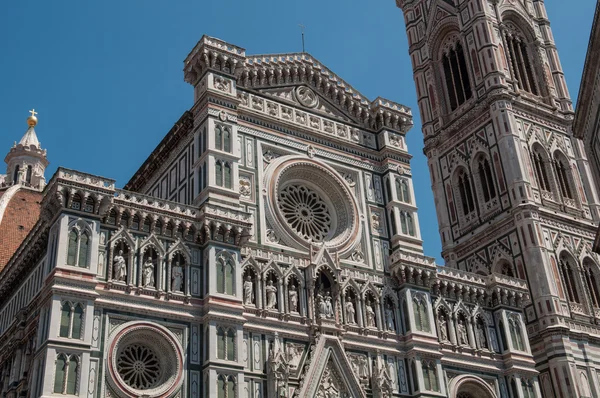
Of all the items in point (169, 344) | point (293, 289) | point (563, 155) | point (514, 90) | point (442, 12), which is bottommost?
point (169, 344)

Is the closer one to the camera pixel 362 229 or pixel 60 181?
pixel 60 181

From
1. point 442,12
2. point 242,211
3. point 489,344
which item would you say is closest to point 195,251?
point 242,211

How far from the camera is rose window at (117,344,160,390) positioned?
22.1m

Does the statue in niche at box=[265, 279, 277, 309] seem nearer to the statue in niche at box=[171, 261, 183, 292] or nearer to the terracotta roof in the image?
the statue in niche at box=[171, 261, 183, 292]

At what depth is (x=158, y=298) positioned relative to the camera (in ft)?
76.1

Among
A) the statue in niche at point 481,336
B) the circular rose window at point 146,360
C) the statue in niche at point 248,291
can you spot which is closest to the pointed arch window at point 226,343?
the circular rose window at point 146,360

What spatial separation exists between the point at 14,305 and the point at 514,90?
26287 mm

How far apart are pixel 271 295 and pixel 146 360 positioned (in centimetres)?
485

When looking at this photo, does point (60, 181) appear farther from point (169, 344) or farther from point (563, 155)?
point (563, 155)

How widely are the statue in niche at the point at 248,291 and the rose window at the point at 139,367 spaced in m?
3.61

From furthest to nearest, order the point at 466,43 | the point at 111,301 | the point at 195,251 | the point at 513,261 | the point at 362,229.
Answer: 1. the point at 466,43
2. the point at 513,261
3. the point at 362,229
4. the point at 195,251
5. the point at 111,301

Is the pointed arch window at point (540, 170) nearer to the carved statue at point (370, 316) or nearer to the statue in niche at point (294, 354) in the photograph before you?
the carved statue at point (370, 316)

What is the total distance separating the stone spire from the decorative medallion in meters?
28.2

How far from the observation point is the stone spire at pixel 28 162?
53.8 meters
